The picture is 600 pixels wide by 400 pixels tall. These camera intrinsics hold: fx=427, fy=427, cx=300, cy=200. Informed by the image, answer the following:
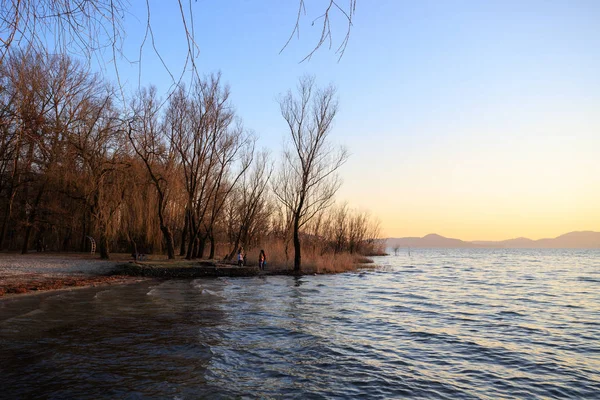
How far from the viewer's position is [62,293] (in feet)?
55.1

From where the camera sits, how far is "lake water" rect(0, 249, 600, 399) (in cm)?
679

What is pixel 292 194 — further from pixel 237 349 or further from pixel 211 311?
pixel 237 349

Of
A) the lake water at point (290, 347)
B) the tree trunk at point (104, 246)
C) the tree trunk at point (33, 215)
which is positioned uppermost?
the tree trunk at point (33, 215)

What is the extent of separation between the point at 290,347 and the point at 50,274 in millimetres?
16258

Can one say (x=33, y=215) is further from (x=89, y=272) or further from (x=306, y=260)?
(x=306, y=260)

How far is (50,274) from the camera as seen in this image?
20.6m

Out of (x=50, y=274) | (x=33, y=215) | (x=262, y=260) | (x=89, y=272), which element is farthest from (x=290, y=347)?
(x=33, y=215)

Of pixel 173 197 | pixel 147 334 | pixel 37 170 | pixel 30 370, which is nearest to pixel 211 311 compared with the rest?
pixel 147 334

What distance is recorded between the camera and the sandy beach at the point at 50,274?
56.0ft

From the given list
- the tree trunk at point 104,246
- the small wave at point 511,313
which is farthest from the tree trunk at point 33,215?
the small wave at point 511,313

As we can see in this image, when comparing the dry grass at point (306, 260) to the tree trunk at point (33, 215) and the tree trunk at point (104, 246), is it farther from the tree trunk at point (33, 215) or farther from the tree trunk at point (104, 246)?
the tree trunk at point (33, 215)

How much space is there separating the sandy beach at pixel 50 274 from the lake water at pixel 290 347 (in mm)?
1614

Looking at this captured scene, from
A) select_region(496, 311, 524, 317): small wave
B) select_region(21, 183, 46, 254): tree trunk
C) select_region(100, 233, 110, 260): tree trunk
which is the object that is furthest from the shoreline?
select_region(496, 311, 524, 317): small wave

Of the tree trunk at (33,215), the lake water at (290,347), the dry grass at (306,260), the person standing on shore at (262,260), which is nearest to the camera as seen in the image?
the lake water at (290,347)
